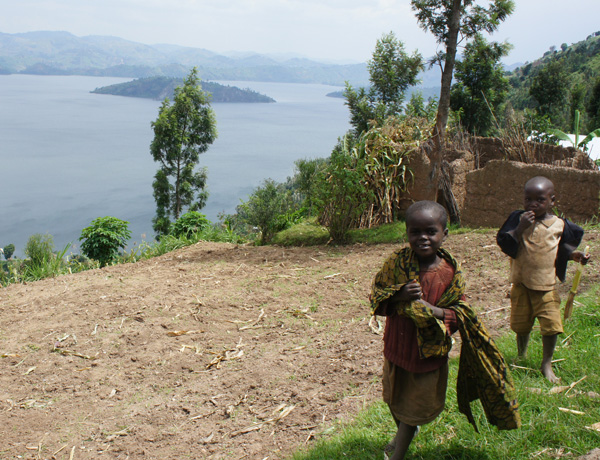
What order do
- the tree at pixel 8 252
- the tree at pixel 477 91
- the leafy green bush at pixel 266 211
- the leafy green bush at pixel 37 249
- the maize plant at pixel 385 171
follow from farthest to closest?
the tree at pixel 477 91
the tree at pixel 8 252
the leafy green bush at pixel 37 249
the leafy green bush at pixel 266 211
the maize plant at pixel 385 171

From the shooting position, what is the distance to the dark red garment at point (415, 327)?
231cm

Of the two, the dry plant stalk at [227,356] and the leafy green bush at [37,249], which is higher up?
the dry plant stalk at [227,356]

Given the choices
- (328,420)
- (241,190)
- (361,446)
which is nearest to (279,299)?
(328,420)

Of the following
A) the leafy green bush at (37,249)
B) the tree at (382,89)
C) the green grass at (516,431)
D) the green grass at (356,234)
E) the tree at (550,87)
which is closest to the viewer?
the green grass at (516,431)

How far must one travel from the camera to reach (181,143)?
85.7 feet

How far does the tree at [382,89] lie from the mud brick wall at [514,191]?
8.92 meters

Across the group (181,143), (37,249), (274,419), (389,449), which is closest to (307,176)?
(37,249)

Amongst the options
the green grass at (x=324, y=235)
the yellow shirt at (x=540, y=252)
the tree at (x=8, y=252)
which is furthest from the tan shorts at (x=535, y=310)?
the tree at (x=8, y=252)

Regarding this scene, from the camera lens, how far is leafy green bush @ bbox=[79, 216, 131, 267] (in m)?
12.2

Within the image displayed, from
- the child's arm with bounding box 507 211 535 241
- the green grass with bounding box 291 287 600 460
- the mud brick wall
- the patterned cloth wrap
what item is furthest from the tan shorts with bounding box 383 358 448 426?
the mud brick wall

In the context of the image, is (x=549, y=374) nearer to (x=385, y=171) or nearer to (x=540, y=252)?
(x=540, y=252)

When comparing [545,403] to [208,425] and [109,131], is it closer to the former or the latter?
[208,425]

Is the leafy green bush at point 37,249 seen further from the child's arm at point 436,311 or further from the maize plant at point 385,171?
the child's arm at point 436,311

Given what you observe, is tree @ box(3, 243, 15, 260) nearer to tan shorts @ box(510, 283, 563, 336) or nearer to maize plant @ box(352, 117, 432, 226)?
maize plant @ box(352, 117, 432, 226)
